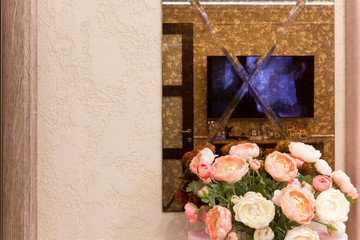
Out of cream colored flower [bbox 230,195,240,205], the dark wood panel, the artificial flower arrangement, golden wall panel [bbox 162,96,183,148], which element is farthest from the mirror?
the dark wood panel

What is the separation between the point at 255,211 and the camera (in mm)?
786

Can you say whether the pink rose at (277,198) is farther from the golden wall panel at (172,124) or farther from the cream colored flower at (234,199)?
the golden wall panel at (172,124)

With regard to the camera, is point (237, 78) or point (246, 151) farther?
point (237, 78)

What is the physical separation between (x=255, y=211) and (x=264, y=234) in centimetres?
8

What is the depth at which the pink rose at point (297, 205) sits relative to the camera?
2.48 feet

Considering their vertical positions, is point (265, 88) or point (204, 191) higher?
point (265, 88)

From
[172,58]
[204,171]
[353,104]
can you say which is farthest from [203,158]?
[353,104]

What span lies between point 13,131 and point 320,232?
50.2 inches

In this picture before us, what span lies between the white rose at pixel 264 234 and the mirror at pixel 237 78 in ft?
1.39

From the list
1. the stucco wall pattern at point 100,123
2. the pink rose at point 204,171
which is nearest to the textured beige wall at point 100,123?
the stucco wall pattern at point 100,123

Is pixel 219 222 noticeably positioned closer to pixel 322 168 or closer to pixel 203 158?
pixel 203 158

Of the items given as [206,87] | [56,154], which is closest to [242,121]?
[206,87]

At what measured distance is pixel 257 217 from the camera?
0.78 meters

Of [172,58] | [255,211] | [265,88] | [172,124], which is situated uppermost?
[172,58]
